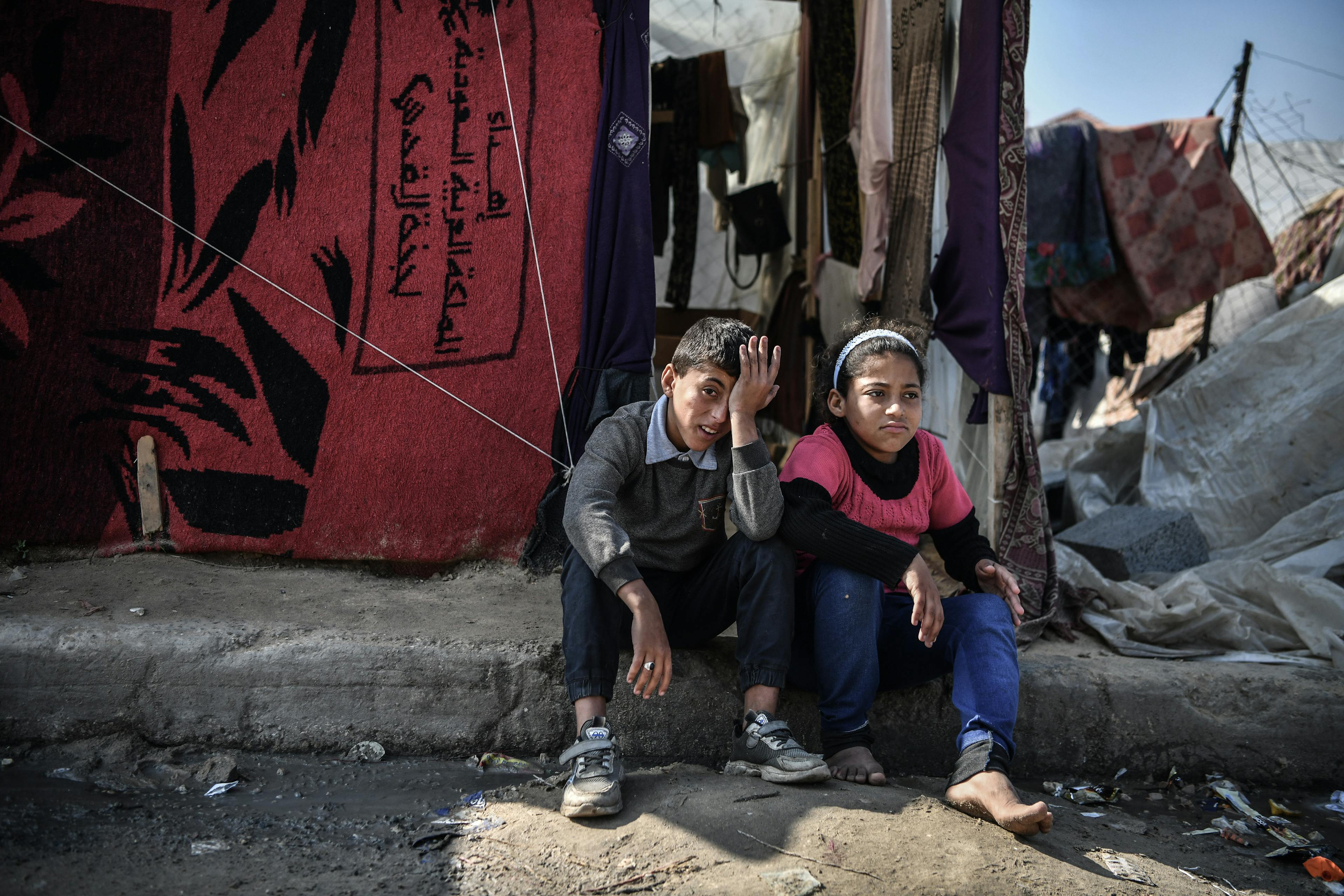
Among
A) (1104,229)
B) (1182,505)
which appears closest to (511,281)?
(1182,505)

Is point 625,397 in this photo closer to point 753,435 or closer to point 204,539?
point 753,435

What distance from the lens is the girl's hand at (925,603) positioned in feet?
6.30

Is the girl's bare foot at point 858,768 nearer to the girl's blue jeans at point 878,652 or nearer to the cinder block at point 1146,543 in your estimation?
the girl's blue jeans at point 878,652

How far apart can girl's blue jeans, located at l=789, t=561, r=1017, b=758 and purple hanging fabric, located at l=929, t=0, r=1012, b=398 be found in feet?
3.48

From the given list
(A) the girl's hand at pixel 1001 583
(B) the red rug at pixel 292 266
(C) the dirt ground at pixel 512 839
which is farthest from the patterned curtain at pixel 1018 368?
(B) the red rug at pixel 292 266

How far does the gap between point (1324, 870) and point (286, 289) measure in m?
2.99

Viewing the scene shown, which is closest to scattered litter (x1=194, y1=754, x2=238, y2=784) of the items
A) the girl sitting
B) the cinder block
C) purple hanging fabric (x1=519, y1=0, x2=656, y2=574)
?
purple hanging fabric (x1=519, y1=0, x2=656, y2=574)

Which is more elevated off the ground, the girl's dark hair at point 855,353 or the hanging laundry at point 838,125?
the hanging laundry at point 838,125

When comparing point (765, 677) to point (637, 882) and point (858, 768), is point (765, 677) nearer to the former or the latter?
point (858, 768)

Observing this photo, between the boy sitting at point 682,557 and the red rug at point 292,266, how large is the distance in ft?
2.31

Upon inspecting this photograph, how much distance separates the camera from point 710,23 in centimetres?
486

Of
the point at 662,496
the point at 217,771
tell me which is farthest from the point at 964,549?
the point at 217,771

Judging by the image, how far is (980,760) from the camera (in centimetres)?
184

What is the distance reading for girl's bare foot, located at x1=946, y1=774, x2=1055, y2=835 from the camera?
171 centimetres
